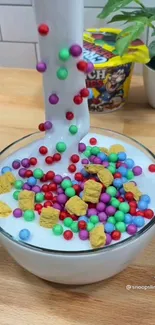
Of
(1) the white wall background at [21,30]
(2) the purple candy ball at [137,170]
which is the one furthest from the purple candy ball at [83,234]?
(1) the white wall background at [21,30]

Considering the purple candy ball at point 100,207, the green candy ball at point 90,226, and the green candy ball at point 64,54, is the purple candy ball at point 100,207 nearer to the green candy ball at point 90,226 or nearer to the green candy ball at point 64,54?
the green candy ball at point 90,226

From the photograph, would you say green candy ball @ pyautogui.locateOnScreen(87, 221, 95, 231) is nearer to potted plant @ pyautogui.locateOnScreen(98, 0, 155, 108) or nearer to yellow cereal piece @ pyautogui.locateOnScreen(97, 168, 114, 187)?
yellow cereal piece @ pyautogui.locateOnScreen(97, 168, 114, 187)

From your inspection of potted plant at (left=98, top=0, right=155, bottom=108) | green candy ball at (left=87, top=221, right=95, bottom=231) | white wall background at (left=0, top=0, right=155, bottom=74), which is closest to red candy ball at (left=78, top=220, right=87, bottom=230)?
green candy ball at (left=87, top=221, right=95, bottom=231)

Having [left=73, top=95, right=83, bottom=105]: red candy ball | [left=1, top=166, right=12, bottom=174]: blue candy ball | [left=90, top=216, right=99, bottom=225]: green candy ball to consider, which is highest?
[left=73, top=95, right=83, bottom=105]: red candy ball

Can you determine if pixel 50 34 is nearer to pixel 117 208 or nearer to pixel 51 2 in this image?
A: pixel 51 2

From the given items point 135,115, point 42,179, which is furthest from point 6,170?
point 135,115
